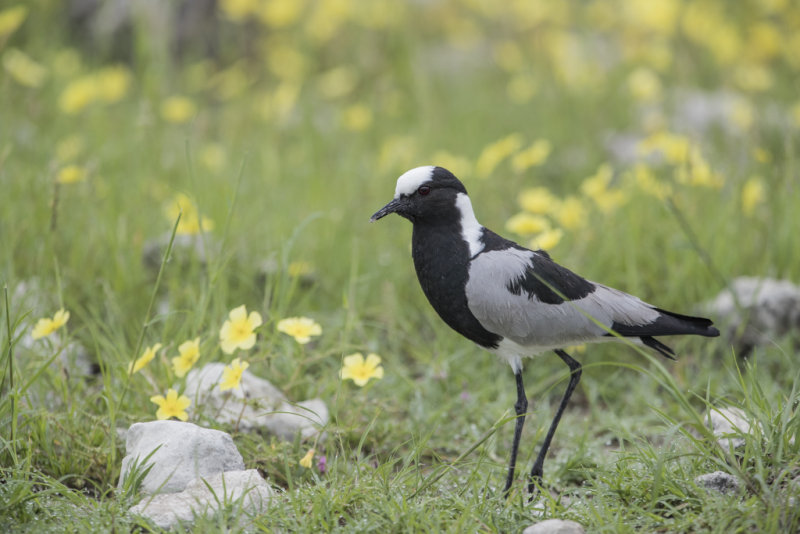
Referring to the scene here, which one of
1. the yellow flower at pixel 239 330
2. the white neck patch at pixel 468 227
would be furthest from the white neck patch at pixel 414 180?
the yellow flower at pixel 239 330

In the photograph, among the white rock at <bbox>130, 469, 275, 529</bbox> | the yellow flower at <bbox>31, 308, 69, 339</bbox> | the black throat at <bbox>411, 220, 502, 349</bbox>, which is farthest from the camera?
the yellow flower at <bbox>31, 308, 69, 339</bbox>

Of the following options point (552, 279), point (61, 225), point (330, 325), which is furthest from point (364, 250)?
point (552, 279)

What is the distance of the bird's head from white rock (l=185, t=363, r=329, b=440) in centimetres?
77

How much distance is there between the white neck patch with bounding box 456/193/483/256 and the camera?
2533mm

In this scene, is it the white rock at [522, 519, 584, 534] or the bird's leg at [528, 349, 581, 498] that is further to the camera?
the bird's leg at [528, 349, 581, 498]

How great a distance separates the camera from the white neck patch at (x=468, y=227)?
2533 millimetres

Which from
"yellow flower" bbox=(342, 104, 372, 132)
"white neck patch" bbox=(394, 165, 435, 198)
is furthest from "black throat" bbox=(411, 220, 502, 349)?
"yellow flower" bbox=(342, 104, 372, 132)

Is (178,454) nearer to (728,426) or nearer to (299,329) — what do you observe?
(299,329)

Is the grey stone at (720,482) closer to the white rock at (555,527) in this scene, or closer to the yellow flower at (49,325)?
the white rock at (555,527)

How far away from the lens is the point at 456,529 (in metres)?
2.02

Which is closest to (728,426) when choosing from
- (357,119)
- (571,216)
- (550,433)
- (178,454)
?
(550,433)

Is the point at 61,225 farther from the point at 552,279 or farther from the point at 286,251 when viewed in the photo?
the point at 552,279

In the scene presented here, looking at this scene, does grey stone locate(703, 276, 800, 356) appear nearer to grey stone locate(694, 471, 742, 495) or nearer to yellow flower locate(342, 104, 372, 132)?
grey stone locate(694, 471, 742, 495)

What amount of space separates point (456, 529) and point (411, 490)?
27 centimetres
